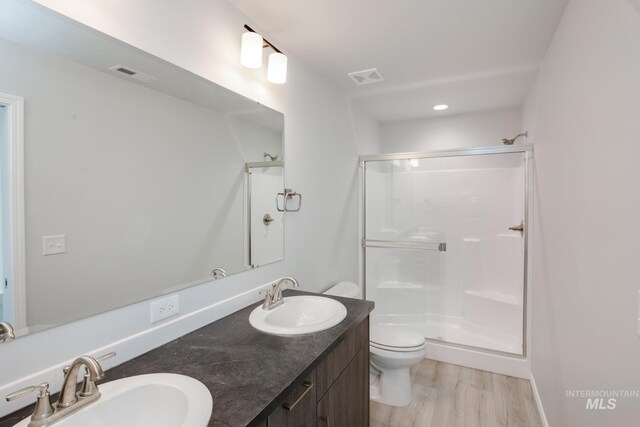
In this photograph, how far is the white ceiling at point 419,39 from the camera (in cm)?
163

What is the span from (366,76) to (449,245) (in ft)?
5.75

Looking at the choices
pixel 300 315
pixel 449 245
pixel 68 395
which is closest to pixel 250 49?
pixel 300 315

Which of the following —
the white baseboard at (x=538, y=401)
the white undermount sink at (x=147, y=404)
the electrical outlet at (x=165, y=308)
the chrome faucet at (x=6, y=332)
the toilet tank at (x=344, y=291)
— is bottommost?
the white baseboard at (x=538, y=401)

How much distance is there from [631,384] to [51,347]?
170cm

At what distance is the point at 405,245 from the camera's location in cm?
306

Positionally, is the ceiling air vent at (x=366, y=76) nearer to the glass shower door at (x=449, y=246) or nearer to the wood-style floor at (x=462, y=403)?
the glass shower door at (x=449, y=246)

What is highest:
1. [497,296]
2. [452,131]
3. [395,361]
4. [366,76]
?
[366,76]

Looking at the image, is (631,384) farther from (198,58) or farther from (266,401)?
(198,58)

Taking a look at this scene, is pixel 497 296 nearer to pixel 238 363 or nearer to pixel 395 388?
pixel 395 388

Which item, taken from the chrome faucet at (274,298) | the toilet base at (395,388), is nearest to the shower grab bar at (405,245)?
the toilet base at (395,388)

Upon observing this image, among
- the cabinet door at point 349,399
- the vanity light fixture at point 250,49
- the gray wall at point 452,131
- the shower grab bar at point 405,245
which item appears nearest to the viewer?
the cabinet door at point 349,399

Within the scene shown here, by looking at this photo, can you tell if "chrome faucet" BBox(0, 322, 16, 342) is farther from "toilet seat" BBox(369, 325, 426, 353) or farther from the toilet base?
the toilet base

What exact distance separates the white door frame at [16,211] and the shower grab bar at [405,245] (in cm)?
268

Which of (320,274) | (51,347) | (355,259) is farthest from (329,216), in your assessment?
(51,347)
